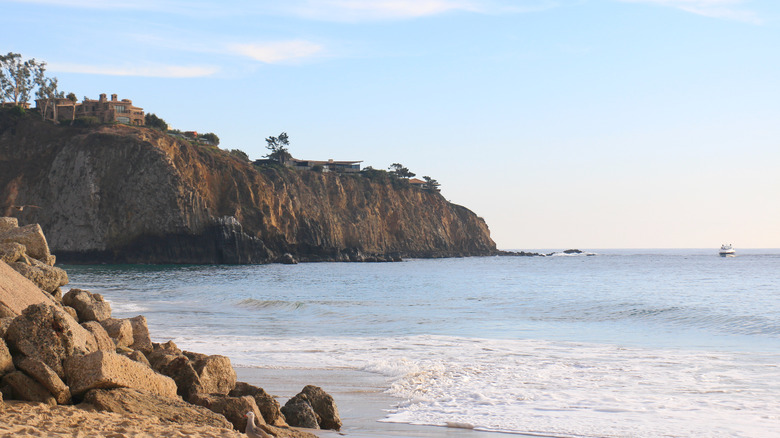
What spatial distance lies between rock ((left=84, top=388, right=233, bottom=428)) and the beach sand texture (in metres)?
0.11

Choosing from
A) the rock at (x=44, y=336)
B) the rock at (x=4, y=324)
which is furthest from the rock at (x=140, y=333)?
the rock at (x=44, y=336)

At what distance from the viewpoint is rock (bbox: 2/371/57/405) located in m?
6.09

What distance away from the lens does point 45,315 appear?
258 inches

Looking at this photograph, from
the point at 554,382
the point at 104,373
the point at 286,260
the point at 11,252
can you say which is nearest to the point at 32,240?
the point at 11,252

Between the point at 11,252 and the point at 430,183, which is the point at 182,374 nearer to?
the point at 11,252

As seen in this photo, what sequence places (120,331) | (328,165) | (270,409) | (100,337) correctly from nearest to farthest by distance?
(270,409) < (100,337) < (120,331) < (328,165)

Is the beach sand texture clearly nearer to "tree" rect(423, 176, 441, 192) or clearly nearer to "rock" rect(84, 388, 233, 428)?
"rock" rect(84, 388, 233, 428)

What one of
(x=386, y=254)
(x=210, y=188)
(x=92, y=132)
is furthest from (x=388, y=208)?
(x=92, y=132)

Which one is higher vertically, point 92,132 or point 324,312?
point 92,132

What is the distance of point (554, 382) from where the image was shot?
33.7ft

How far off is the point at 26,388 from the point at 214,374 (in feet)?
6.50

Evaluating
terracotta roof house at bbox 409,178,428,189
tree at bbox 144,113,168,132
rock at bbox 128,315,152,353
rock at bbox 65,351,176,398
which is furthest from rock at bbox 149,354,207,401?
terracotta roof house at bbox 409,178,428,189

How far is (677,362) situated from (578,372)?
2457mm

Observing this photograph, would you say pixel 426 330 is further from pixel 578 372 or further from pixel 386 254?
pixel 386 254
